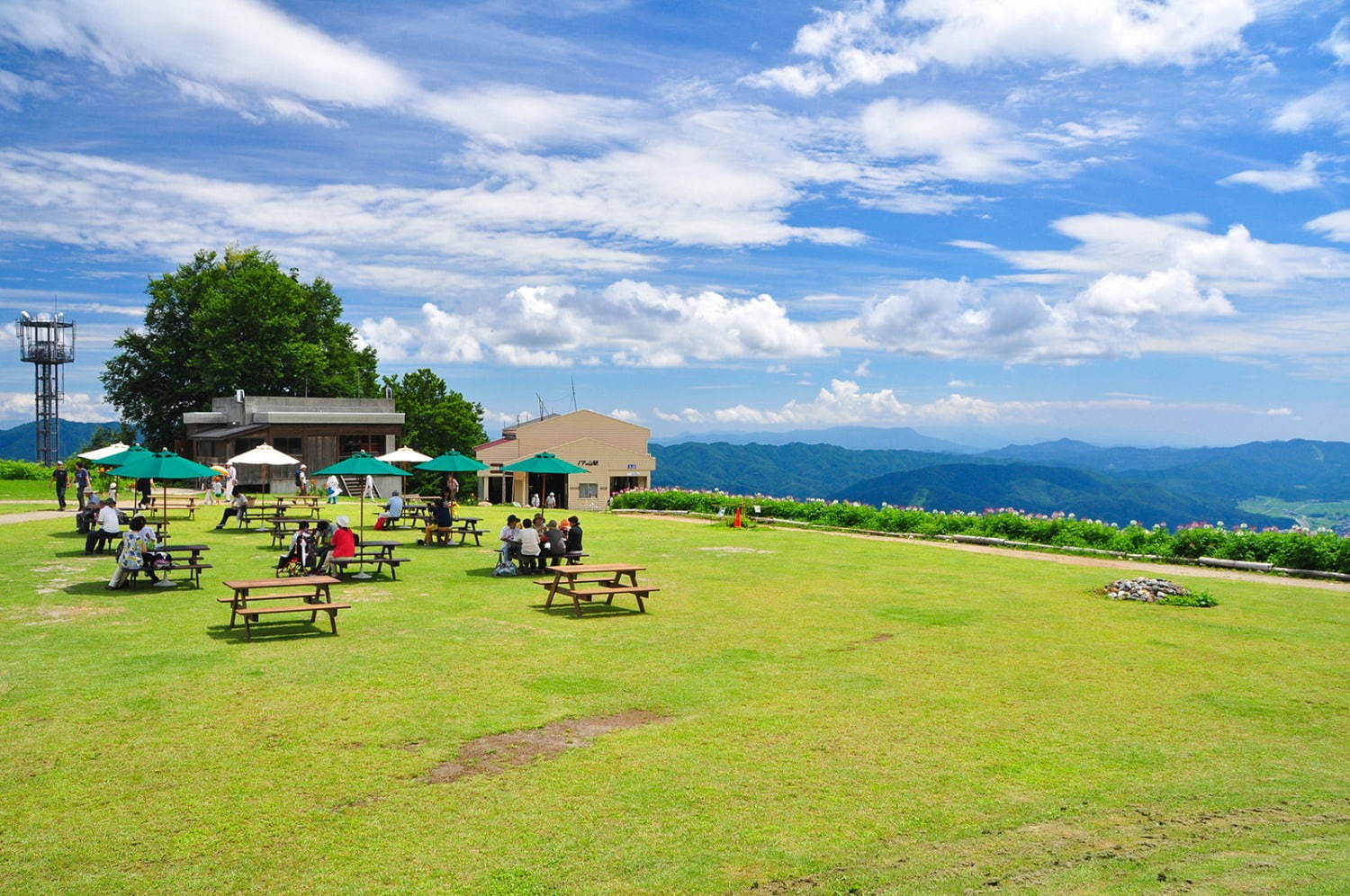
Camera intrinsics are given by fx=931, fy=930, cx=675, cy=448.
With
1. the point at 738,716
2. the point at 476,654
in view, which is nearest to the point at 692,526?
the point at 476,654

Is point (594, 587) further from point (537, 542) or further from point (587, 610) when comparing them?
point (537, 542)

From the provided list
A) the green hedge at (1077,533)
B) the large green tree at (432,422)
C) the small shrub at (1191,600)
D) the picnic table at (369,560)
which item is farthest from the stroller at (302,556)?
the large green tree at (432,422)

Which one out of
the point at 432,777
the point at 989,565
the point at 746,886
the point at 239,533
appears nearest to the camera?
the point at 746,886

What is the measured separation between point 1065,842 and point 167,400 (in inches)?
2652

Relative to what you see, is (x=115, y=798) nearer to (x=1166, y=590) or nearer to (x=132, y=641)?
(x=132, y=641)

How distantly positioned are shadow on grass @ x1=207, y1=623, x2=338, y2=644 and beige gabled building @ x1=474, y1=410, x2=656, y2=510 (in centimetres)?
5155

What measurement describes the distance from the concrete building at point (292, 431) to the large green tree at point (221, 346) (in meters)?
5.02

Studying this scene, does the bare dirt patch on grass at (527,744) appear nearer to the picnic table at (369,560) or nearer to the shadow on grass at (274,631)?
the shadow on grass at (274,631)

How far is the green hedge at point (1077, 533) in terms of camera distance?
22391 millimetres

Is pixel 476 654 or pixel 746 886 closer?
pixel 746 886

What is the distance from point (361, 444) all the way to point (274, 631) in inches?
1485

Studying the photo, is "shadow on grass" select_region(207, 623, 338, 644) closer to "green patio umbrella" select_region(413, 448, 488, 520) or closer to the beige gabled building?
"green patio umbrella" select_region(413, 448, 488, 520)

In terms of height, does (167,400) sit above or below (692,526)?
above

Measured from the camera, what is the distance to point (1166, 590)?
17.7 metres
